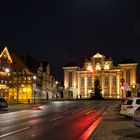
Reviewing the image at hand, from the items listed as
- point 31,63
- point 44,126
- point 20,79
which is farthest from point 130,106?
point 31,63

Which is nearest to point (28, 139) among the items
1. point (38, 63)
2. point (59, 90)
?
point (38, 63)

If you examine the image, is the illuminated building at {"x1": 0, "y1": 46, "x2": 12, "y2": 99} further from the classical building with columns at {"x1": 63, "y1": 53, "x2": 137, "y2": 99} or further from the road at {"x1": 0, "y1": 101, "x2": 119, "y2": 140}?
the road at {"x1": 0, "y1": 101, "x2": 119, "y2": 140}

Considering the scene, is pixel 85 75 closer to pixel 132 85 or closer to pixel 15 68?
pixel 132 85

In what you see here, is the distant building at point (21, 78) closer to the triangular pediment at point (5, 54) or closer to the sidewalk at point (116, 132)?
the triangular pediment at point (5, 54)

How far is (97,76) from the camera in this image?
142500mm

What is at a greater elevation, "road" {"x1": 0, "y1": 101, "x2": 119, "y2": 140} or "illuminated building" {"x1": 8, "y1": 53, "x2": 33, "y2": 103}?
"illuminated building" {"x1": 8, "y1": 53, "x2": 33, "y2": 103}

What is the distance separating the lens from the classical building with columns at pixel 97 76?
13950 centimetres

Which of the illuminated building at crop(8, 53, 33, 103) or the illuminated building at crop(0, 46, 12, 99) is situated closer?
the illuminated building at crop(0, 46, 12, 99)

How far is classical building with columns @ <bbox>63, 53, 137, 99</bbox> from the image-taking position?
140m

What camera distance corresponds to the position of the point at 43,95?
123m

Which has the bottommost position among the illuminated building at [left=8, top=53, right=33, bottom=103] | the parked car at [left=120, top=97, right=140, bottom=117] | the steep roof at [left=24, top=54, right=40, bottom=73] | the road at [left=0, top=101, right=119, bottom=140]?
the road at [left=0, top=101, right=119, bottom=140]

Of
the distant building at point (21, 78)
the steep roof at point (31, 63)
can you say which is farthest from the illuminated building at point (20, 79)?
the steep roof at point (31, 63)

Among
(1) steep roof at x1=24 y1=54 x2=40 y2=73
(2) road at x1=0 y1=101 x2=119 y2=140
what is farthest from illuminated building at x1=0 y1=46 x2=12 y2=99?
(2) road at x1=0 y1=101 x2=119 y2=140

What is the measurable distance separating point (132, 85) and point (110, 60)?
1652 centimetres
